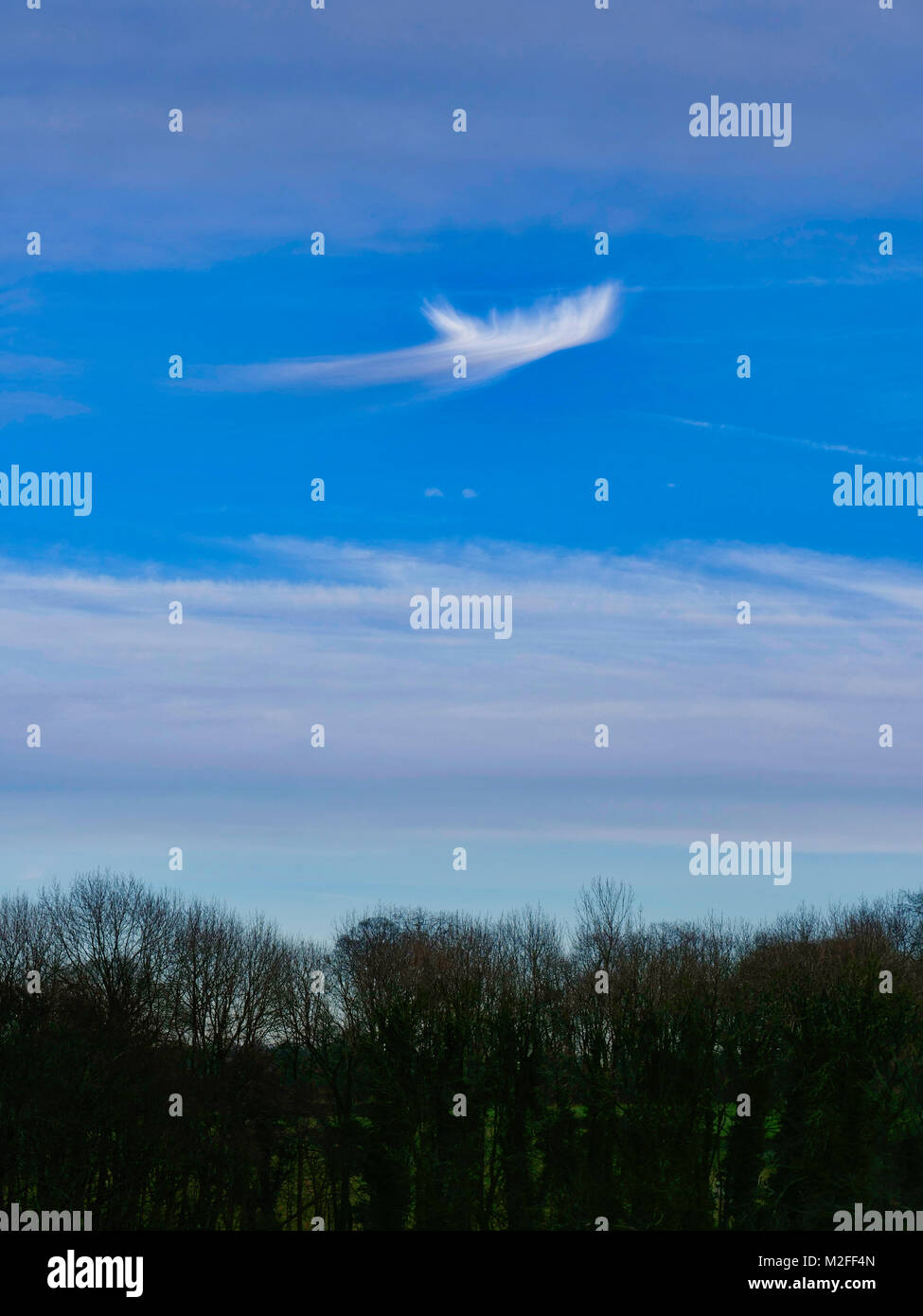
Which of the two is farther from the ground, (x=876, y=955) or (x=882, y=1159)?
(x=876, y=955)

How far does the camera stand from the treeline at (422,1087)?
62.0 metres

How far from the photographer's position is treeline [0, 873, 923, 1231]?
204 feet

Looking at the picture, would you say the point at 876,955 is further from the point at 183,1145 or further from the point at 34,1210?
the point at 34,1210

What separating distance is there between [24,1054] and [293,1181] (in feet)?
60.0

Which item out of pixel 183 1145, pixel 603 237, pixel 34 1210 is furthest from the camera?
pixel 183 1145

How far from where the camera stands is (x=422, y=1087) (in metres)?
72.3

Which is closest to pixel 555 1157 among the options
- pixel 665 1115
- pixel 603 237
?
pixel 665 1115

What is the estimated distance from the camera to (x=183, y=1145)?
208 ft

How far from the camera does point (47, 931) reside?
82.1m
